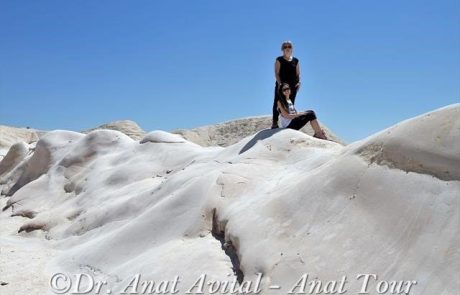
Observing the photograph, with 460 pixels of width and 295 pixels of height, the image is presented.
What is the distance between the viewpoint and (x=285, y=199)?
14.5ft

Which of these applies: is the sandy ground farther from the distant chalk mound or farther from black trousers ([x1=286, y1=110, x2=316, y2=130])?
the distant chalk mound

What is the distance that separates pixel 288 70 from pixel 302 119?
82cm

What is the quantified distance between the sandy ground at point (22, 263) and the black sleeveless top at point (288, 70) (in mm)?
4094

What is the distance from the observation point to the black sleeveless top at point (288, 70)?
7062 millimetres

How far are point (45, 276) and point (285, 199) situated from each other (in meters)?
2.97

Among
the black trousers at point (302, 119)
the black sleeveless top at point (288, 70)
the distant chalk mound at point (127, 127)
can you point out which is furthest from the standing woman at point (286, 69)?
the distant chalk mound at point (127, 127)

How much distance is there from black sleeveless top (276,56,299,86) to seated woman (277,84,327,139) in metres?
0.19

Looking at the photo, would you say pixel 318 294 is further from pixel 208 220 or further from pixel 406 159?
pixel 208 220

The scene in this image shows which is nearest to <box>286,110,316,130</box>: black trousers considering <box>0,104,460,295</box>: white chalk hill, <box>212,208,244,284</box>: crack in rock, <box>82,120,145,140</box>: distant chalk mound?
<box>0,104,460,295</box>: white chalk hill

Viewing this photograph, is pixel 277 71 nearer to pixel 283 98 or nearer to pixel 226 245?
pixel 283 98

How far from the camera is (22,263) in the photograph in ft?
19.4

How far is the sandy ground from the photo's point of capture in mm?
5062

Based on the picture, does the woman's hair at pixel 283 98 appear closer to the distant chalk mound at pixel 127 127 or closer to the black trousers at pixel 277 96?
the black trousers at pixel 277 96

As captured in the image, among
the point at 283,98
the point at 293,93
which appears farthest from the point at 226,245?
the point at 293,93
